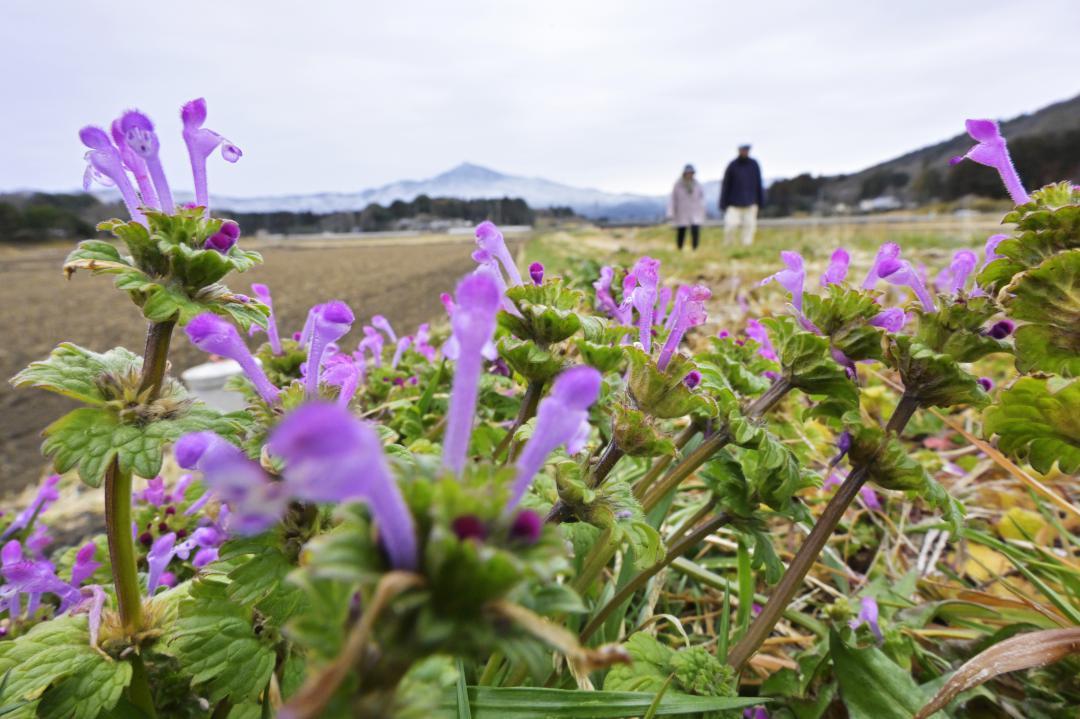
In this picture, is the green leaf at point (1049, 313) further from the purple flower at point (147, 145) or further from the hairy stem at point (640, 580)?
the purple flower at point (147, 145)

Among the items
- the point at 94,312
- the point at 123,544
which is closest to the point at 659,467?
the point at 123,544

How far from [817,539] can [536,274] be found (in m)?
0.71

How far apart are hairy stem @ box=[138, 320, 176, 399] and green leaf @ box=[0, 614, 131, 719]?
417 millimetres

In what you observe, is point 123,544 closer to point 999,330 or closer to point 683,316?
point 683,316

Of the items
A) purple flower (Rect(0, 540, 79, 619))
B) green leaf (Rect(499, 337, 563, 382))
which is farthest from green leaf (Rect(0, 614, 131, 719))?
green leaf (Rect(499, 337, 563, 382))

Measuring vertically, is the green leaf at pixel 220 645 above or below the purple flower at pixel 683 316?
below

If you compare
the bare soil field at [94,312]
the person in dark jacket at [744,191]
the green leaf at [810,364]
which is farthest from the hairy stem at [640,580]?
the person in dark jacket at [744,191]

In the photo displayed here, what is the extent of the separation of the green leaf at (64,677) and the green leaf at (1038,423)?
1490mm

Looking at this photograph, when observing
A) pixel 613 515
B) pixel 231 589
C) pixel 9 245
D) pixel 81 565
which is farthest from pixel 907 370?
pixel 9 245

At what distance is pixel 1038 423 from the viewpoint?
1.03 meters

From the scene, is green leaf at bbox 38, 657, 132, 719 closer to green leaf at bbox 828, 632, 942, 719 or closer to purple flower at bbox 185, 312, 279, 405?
purple flower at bbox 185, 312, 279, 405

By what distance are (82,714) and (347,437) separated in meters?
0.88

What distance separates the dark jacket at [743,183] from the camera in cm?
1228

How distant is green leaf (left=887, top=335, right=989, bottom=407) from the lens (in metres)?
0.94
